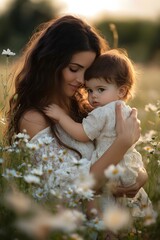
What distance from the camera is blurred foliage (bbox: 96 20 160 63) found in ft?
102

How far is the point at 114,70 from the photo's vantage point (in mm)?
3467

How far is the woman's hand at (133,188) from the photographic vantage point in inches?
128

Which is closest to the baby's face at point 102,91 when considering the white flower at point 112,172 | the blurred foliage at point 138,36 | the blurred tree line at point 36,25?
the white flower at point 112,172

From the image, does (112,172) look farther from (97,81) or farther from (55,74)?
(55,74)

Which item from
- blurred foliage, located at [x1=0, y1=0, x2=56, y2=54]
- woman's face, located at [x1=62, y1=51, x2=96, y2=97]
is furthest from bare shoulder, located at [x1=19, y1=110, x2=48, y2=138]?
blurred foliage, located at [x1=0, y1=0, x2=56, y2=54]

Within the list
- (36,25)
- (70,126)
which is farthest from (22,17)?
(70,126)

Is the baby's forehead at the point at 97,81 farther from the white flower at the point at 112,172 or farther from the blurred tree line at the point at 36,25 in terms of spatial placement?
the blurred tree line at the point at 36,25

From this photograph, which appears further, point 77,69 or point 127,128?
point 77,69

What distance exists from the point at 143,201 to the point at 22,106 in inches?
39.2

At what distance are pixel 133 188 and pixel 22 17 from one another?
29.0 meters

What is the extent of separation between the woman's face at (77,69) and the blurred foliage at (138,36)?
2668cm

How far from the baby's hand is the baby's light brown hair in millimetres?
253

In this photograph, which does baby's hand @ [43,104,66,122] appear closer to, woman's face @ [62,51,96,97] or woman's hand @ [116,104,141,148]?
woman's face @ [62,51,96,97]

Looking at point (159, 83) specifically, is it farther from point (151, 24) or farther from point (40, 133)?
point (151, 24)
